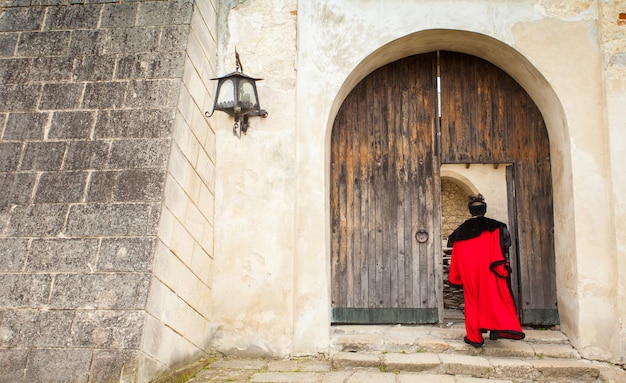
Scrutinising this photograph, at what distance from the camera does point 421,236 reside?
539 cm

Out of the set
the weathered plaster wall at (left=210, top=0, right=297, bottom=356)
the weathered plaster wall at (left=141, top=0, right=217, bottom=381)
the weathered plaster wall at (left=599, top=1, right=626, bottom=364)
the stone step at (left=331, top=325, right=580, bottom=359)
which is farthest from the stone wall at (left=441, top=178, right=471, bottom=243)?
the weathered plaster wall at (left=141, top=0, right=217, bottom=381)

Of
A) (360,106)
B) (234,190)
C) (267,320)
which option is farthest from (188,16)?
(267,320)

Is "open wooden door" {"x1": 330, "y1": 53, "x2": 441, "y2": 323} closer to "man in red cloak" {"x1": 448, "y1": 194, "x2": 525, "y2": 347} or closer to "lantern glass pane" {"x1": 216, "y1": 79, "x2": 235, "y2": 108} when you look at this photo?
"man in red cloak" {"x1": 448, "y1": 194, "x2": 525, "y2": 347}

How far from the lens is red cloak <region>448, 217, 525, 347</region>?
4469 mm

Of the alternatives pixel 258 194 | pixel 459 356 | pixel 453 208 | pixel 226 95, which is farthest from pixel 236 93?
pixel 453 208

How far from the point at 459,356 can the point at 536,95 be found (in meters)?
2.71

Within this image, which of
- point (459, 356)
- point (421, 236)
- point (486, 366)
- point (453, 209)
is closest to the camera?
point (486, 366)

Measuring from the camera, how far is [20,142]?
160 inches

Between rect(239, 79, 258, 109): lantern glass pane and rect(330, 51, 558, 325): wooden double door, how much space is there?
1248 millimetres

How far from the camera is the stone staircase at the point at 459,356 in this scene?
412 cm

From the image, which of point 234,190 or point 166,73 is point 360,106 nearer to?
point 234,190

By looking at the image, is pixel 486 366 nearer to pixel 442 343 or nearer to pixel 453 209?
pixel 442 343

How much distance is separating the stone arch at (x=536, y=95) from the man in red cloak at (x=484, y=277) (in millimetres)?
596

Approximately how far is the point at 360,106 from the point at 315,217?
1.54m
